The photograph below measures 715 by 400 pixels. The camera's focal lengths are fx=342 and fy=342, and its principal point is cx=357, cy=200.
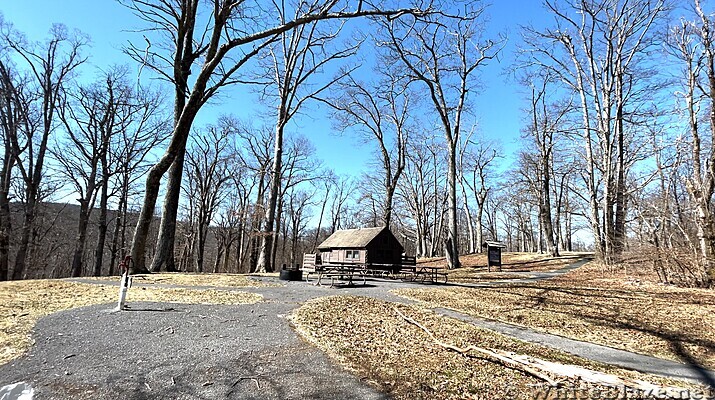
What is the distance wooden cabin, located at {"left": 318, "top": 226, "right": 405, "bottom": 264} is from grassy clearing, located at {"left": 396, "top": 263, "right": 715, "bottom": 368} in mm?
9824

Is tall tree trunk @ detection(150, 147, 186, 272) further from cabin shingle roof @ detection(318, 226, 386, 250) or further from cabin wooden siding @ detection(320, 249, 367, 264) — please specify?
cabin shingle roof @ detection(318, 226, 386, 250)

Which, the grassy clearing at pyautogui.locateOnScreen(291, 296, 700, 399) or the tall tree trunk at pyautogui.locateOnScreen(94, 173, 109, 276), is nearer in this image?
the grassy clearing at pyautogui.locateOnScreen(291, 296, 700, 399)

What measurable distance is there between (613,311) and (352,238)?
51.6 ft

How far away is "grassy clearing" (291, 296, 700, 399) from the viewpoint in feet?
11.3

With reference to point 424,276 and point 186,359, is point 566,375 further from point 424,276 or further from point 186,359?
point 424,276

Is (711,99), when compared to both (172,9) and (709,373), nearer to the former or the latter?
(709,373)

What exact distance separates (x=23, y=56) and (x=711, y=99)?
99.6 ft

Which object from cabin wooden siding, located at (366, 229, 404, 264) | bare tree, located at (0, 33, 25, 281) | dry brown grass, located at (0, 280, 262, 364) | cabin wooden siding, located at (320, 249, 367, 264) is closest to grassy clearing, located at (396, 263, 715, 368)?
dry brown grass, located at (0, 280, 262, 364)

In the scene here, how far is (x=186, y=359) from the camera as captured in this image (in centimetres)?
379

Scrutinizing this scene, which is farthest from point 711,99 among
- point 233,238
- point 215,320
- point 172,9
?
point 233,238

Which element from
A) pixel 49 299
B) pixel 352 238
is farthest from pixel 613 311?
pixel 352 238

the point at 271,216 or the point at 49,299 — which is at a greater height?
the point at 271,216

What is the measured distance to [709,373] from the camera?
13.9ft

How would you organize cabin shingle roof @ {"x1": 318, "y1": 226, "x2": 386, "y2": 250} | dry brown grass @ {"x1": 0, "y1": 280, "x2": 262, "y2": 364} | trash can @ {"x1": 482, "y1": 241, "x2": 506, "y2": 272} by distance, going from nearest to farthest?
dry brown grass @ {"x1": 0, "y1": 280, "x2": 262, "y2": 364} < trash can @ {"x1": 482, "y1": 241, "x2": 506, "y2": 272} < cabin shingle roof @ {"x1": 318, "y1": 226, "x2": 386, "y2": 250}
